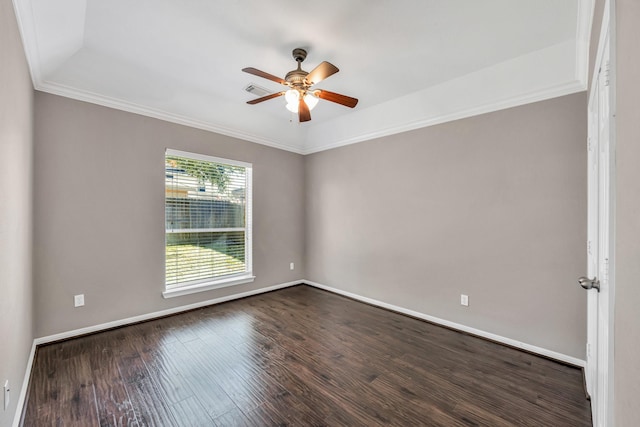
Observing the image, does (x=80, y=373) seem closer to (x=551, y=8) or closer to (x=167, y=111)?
(x=167, y=111)

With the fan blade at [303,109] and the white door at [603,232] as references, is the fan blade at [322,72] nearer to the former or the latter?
the fan blade at [303,109]

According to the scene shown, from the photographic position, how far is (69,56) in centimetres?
251

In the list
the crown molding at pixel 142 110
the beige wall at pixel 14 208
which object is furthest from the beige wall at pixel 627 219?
the crown molding at pixel 142 110

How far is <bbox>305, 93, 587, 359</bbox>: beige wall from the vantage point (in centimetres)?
250

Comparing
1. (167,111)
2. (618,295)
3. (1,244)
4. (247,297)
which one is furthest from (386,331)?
(167,111)

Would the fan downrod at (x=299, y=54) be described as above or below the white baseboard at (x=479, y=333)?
above

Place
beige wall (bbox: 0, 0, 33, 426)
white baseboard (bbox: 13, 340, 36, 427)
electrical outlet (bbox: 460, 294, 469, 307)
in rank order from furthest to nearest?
1. electrical outlet (bbox: 460, 294, 469, 307)
2. white baseboard (bbox: 13, 340, 36, 427)
3. beige wall (bbox: 0, 0, 33, 426)

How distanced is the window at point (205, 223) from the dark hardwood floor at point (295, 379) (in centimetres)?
78

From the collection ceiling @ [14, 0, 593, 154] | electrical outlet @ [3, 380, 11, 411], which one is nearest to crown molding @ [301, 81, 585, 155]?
ceiling @ [14, 0, 593, 154]

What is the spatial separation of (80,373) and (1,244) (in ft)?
4.85

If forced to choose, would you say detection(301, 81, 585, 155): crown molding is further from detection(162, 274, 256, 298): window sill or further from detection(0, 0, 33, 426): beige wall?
detection(0, 0, 33, 426): beige wall

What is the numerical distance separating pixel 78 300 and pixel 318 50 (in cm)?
347

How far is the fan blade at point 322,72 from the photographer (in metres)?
2.14

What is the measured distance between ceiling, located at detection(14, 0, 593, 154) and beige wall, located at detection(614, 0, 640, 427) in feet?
5.10
